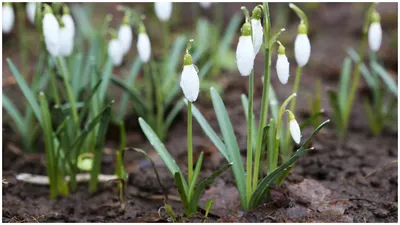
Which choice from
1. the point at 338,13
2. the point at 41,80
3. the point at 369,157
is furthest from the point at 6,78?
the point at 338,13

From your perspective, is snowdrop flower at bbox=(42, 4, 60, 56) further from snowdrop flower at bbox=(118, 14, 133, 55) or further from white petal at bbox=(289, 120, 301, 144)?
white petal at bbox=(289, 120, 301, 144)

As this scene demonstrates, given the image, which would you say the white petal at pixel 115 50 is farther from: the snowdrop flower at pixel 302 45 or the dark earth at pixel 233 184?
the snowdrop flower at pixel 302 45

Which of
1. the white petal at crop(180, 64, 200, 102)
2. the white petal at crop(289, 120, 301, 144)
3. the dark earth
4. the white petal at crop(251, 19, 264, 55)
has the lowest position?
the dark earth

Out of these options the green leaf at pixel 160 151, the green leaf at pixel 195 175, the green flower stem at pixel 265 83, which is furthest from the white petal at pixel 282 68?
the green leaf at pixel 160 151

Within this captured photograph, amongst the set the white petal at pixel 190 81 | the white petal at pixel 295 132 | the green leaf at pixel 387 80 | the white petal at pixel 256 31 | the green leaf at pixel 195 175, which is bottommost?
the green leaf at pixel 195 175

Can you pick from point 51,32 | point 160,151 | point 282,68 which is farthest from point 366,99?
point 51,32

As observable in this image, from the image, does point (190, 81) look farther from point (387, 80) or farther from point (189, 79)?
Answer: point (387, 80)

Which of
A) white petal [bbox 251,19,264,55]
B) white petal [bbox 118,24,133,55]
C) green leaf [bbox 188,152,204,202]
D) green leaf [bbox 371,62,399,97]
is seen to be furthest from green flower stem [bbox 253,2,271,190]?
Answer: green leaf [bbox 371,62,399,97]
